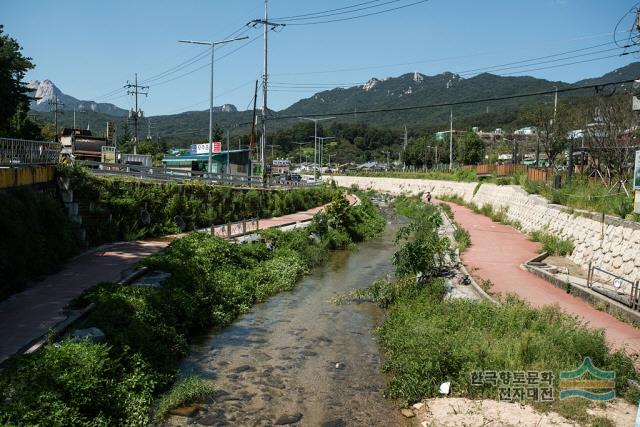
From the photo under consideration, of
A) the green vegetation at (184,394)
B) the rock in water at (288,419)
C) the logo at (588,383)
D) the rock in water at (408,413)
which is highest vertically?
the logo at (588,383)

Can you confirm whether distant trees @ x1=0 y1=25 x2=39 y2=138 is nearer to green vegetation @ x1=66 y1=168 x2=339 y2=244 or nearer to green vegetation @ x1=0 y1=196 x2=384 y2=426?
green vegetation @ x1=66 y1=168 x2=339 y2=244

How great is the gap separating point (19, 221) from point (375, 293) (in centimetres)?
1058

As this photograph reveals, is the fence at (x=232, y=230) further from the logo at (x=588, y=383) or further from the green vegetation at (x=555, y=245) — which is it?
the logo at (x=588, y=383)

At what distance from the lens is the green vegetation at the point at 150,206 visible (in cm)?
1994

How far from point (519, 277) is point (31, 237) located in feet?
49.6

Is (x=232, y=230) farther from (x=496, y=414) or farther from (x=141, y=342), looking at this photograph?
(x=496, y=414)

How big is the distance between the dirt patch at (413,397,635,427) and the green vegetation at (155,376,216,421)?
155 inches

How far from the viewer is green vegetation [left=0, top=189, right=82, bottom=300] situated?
13055 millimetres

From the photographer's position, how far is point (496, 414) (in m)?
8.53

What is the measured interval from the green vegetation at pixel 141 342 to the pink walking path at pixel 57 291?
0.79 meters

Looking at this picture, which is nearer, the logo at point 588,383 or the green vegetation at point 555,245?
the logo at point 588,383

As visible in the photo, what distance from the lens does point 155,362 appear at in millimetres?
10297

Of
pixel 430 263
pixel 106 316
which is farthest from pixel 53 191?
pixel 430 263

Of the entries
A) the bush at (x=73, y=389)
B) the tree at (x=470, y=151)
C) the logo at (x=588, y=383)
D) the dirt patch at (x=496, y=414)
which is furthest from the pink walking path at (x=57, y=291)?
the tree at (x=470, y=151)
